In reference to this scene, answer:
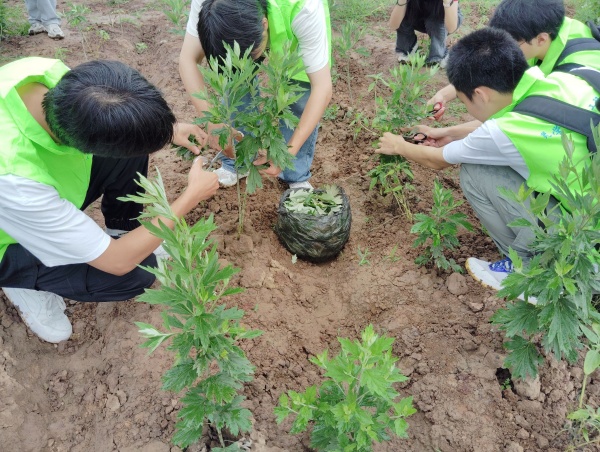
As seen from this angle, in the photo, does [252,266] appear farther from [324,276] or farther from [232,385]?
[232,385]

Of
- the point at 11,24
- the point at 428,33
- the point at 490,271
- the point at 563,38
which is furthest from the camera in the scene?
the point at 11,24

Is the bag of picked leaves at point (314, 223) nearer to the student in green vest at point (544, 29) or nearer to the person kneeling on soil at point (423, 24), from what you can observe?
the student in green vest at point (544, 29)

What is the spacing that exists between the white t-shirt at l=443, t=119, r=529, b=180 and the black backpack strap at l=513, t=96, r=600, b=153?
0.59 ft

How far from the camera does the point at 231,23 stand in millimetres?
2471

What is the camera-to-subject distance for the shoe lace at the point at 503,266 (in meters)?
2.80

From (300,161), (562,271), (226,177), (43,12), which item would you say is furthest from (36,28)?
(562,271)

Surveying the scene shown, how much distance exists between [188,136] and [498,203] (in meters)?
1.93

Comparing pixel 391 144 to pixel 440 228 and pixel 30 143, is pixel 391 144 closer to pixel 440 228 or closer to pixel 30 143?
pixel 440 228


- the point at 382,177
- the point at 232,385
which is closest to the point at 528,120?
the point at 382,177

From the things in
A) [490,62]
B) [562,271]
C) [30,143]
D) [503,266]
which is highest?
[490,62]

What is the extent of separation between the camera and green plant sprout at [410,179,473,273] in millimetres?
2779

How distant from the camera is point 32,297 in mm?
2639

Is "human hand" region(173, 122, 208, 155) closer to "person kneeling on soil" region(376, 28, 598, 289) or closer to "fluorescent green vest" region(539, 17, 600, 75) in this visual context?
"person kneeling on soil" region(376, 28, 598, 289)

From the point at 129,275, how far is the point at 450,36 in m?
5.10
